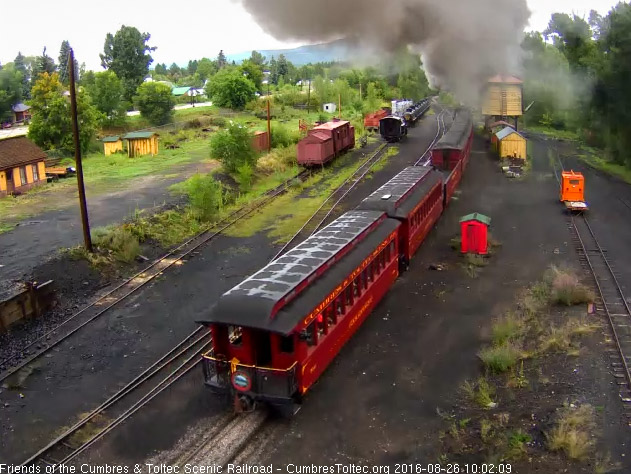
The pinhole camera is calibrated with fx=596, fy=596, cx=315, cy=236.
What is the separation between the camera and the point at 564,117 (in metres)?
57.4

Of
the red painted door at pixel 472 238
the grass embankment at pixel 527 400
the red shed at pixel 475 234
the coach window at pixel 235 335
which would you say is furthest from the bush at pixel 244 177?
the coach window at pixel 235 335

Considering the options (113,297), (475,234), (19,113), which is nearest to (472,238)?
(475,234)

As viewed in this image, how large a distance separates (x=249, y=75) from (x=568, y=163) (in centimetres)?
4988

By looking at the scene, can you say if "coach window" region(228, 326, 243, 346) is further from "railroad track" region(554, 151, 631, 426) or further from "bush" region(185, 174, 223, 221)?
"bush" region(185, 174, 223, 221)

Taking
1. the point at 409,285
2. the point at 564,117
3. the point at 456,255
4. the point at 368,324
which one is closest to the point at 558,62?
the point at 564,117

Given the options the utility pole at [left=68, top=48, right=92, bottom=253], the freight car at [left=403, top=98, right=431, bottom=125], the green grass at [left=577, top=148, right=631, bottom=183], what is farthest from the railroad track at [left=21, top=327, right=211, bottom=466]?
the freight car at [left=403, top=98, right=431, bottom=125]

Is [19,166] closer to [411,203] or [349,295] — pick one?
[411,203]

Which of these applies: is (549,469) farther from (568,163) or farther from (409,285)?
(568,163)

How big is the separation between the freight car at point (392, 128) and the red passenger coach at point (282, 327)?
Result: 118 ft

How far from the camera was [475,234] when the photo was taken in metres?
20.9

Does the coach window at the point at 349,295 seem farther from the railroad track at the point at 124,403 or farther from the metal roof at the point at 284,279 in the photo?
the railroad track at the point at 124,403

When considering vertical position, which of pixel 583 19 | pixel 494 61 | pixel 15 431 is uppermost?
pixel 583 19

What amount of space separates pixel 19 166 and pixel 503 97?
36632 mm

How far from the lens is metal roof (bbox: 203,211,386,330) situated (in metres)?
10.7
